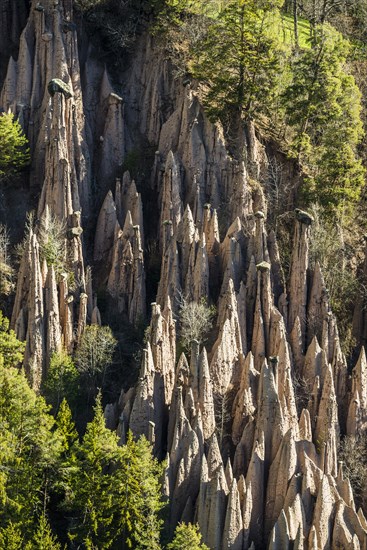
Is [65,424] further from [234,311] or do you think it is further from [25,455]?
[234,311]

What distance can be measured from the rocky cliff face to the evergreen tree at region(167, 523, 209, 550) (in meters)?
1.80

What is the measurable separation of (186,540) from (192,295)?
12534 millimetres

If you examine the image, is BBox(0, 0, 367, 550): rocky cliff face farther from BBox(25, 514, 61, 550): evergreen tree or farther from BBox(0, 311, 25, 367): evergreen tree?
BBox(25, 514, 61, 550): evergreen tree

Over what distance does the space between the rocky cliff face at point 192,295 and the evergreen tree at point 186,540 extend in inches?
70.7

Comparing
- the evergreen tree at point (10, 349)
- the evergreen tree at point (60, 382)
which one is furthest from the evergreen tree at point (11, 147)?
the evergreen tree at point (60, 382)

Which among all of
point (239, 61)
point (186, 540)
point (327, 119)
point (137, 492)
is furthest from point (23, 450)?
point (327, 119)

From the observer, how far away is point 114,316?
159 feet

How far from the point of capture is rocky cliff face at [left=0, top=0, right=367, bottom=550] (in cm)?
4009

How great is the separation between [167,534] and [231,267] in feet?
39.4

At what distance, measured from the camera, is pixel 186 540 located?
1449 inches

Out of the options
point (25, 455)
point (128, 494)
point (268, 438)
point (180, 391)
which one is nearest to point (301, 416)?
point (268, 438)

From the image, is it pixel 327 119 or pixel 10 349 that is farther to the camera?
pixel 327 119

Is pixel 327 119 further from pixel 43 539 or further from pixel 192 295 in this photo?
pixel 43 539

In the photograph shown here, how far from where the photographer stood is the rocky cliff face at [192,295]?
4009 cm
